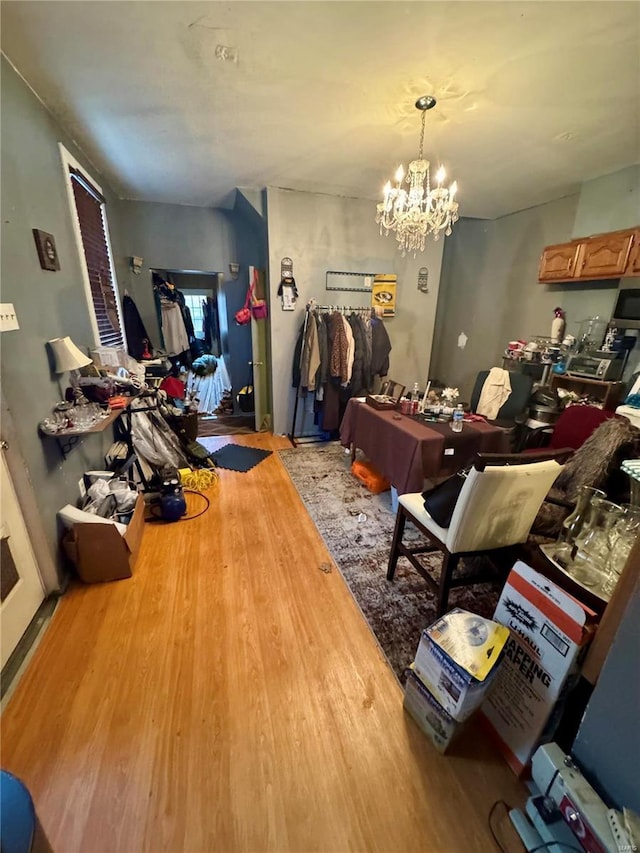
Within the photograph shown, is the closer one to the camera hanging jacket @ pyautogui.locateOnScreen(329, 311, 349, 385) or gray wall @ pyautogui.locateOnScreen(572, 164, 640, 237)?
gray wall @ pyautogui.locateOnScreen(572, 164, 640, 237)

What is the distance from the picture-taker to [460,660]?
112 centimetres

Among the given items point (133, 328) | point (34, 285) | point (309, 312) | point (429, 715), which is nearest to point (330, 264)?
point (309, 312)

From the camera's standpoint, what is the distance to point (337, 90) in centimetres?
193

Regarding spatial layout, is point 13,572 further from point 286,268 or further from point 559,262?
point 559,262

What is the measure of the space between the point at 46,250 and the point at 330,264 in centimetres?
275

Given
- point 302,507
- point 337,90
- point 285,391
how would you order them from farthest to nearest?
point 285,391
point 302,507
point 337,90

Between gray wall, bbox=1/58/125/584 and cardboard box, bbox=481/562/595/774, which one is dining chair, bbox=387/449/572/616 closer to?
cardboard box, bbox=481/562/595/774

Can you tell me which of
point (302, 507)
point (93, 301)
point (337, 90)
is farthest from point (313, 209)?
point (302, 507)

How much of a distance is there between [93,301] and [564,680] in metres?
3.72

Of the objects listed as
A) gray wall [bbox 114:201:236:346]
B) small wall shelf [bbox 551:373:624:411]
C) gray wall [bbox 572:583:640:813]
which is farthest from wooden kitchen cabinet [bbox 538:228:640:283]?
gray wall [bbox 114:201:236:346]

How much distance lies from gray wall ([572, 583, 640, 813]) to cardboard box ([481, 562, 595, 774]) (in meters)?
0.10

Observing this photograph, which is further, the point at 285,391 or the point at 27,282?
the point at 285,391

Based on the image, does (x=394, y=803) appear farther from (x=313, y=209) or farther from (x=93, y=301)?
(x=313, y=209)

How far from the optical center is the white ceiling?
1.46 m
